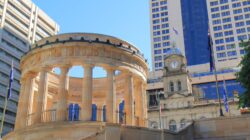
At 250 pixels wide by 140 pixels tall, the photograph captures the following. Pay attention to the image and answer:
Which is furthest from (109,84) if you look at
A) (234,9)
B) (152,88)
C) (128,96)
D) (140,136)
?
(234,9)

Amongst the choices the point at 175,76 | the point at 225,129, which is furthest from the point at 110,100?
the point at 175,76

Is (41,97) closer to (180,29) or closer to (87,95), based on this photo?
(87,95)

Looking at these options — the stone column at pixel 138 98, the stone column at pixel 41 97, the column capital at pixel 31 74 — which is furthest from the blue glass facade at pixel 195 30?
the stone column at pixel 41 97

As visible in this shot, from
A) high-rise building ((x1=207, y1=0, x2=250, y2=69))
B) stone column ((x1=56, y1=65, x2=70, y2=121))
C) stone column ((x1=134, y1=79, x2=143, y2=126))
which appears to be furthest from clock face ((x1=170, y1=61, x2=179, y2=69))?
stone column ((x1=56, y1=65, x2=70, y2=121))

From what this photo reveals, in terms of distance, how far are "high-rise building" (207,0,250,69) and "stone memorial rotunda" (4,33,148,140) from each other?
102 metres

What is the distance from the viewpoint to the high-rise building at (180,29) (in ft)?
433

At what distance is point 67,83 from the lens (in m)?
31.2

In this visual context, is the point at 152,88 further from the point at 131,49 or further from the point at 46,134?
the point at 46,134

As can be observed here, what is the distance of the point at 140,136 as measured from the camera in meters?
22.8

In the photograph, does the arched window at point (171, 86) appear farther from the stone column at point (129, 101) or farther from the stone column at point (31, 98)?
the stone column at point (31, 98)

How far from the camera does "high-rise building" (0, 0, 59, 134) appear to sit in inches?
3637

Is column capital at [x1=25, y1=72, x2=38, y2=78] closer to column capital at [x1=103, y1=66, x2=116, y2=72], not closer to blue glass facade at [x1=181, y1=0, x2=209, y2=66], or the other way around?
column capital at [x1=103, y1=66, x2=116, y2=72]

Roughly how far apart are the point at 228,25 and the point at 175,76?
194 ft

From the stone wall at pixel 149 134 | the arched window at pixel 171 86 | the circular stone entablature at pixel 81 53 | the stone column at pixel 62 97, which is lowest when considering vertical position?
the stone wall at pixel 149 134
